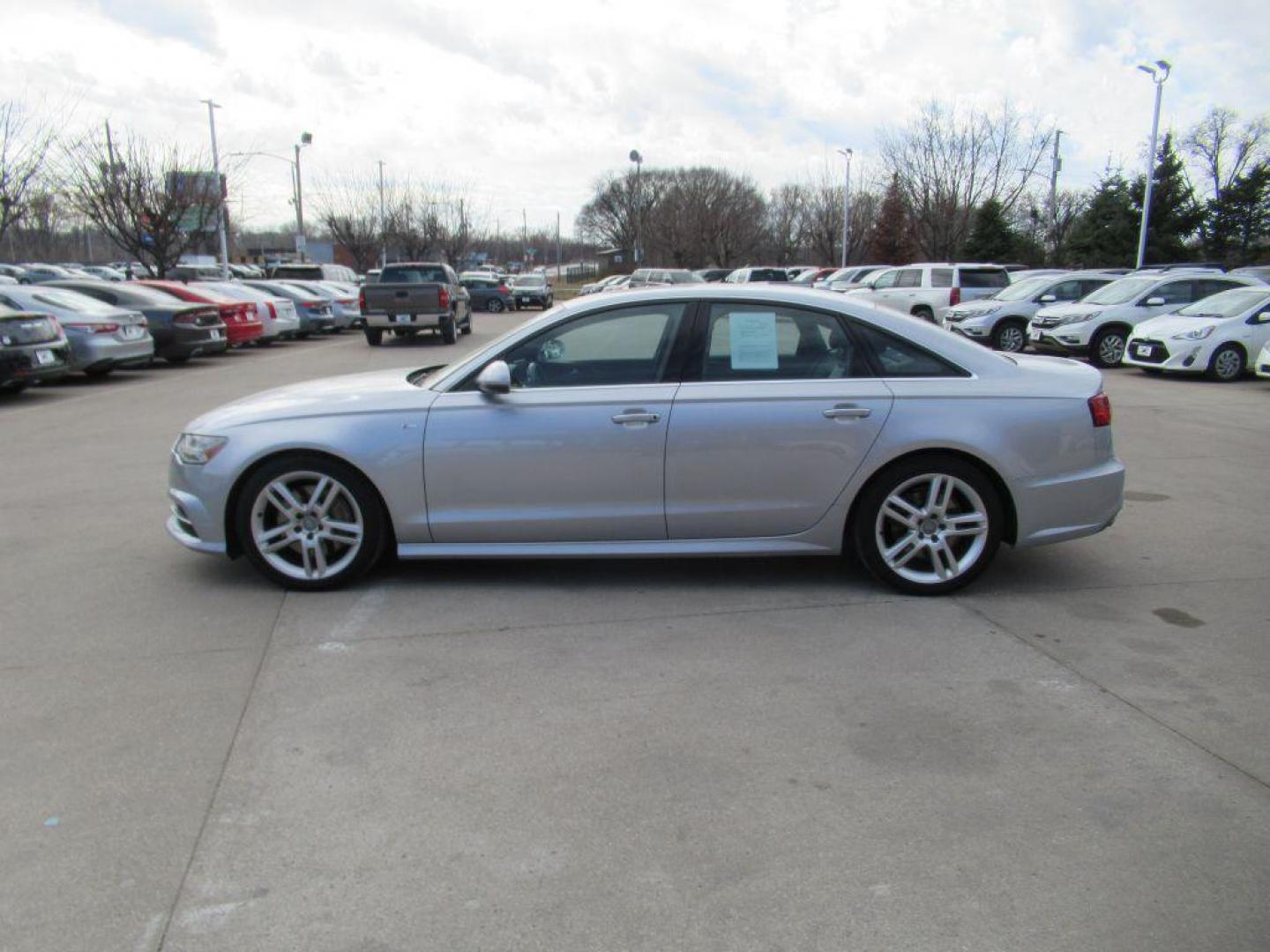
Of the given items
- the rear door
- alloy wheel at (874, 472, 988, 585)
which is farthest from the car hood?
alloy wheel at (874, 472, 988, 585)

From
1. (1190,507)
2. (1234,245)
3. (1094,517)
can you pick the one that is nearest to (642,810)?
(1094,517)

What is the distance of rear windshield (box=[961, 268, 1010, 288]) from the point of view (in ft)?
71.7

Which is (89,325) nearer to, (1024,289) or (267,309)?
(267,309)

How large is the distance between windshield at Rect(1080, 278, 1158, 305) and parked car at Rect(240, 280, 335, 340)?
18929 millimetres

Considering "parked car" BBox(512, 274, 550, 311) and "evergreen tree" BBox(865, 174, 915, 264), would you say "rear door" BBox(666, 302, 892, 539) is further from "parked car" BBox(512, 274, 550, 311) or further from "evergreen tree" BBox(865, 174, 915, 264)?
"evergreen tree" BBox(865, 174, 915, 264)

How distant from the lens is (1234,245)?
4475cm

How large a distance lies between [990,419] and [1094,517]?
79cm

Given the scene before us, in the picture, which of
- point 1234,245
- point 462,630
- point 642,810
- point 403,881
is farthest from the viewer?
point 1234,245

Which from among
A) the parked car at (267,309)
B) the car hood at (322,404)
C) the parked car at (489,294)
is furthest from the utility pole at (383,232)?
the car hood at (322,404)

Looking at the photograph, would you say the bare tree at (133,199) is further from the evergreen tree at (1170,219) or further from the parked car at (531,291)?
the evergreen tree at (1170,219)

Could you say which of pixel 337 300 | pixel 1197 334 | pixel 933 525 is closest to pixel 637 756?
pixel 933 525

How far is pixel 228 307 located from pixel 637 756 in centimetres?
1936

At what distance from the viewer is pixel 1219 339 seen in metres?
14.8

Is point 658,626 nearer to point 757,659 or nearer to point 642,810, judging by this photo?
point 757,659
